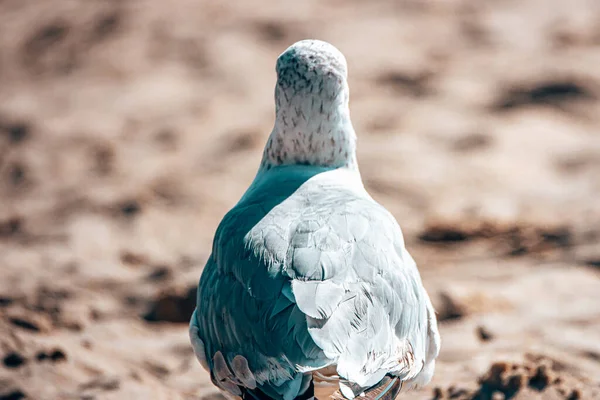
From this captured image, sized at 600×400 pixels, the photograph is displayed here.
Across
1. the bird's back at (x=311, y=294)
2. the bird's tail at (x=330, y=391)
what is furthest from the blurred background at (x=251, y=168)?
the bird's tail at (x=330, y=391)

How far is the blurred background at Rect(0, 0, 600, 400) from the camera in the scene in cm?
448

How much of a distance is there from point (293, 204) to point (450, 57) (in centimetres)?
559

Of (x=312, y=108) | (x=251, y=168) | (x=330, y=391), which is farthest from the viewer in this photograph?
(x=251, y=168)

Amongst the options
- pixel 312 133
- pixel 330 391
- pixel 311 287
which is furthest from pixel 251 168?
pixel 330 391

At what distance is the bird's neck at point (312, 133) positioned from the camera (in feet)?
12.9

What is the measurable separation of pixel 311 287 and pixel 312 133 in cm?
114

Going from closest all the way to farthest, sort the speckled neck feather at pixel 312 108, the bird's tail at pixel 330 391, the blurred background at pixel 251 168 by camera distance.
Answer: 1. the bird's tail at pixel 330 391
2. the speckled neck feather at pixel 312 108
3. the blurred background at pixel 251 168

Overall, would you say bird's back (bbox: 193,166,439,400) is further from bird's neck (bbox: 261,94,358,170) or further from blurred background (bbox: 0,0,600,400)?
blurred background (bbox: 0,0,600,400)

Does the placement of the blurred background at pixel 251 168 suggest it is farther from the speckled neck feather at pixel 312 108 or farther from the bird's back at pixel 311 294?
the speckled neck feather at pixel 312 108

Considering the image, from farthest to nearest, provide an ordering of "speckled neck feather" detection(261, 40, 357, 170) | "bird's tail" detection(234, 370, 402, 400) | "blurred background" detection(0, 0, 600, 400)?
"blurred background" detection(0, 0, 600, 400) < "speckled neck feather" detection(261, 40, 357, 170) < "bird's tail" detection(234, 370, 402, 400)

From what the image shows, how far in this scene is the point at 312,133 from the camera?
3934 mm

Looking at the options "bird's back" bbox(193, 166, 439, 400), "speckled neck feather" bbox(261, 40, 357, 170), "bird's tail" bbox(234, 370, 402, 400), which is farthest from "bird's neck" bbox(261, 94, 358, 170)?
"bird's tail" bbox(234, 370, 402, 400)

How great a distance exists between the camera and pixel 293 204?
11.4 ft

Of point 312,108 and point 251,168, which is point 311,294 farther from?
point 251,168
